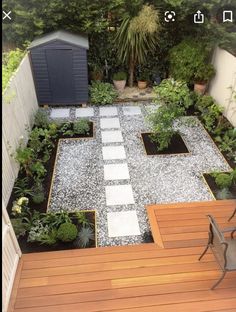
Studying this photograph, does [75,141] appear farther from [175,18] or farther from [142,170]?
[175,18]

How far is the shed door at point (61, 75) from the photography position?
631 centimetres

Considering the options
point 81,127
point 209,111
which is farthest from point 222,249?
point 209,111

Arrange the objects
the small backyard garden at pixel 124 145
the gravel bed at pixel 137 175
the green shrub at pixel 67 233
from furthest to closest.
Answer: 1. the gravel bed at pixel 137 175
2. the small backyard garden at pixel 124 145
3. the green shrub at pixel 67 233

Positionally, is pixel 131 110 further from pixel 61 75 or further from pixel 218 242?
pixel 218 242

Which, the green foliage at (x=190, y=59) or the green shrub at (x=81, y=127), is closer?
the green shrub at (x=81, y=127)

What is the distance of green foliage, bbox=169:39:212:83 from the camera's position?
21.6 feet

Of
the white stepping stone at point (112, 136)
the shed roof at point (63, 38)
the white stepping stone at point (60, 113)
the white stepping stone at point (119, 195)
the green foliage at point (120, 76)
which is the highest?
the shed roof at point (63, 38)

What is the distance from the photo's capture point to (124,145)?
5.49 m

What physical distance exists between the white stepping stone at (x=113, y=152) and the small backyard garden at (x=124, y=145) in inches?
0.7

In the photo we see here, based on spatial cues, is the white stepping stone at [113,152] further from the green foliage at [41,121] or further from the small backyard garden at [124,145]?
the green foliage at [41,121]

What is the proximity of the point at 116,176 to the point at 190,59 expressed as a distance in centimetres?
363

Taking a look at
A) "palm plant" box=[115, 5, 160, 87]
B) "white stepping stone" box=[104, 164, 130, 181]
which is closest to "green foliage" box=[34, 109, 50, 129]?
"white stepping stone" box=[104, 164, 130, 181]

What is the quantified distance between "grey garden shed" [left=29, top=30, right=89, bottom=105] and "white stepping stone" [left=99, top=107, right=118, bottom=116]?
513 mm

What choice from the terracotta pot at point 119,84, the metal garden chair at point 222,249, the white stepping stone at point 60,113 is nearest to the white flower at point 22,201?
the metal garden chair at point 222,249
